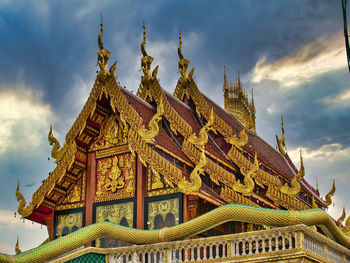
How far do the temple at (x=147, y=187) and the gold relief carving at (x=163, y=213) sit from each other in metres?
0.02

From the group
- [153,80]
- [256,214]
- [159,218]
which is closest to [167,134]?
[153,80]

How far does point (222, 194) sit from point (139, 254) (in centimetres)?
270

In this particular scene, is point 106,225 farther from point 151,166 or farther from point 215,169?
point 215,169

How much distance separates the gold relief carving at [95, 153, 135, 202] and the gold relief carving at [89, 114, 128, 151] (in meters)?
0.34

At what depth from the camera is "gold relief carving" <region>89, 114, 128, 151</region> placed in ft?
51.5

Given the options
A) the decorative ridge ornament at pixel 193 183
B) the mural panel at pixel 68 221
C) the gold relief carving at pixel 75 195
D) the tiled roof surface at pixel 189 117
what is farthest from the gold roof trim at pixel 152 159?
the tiled roof surface at pixel 189 117

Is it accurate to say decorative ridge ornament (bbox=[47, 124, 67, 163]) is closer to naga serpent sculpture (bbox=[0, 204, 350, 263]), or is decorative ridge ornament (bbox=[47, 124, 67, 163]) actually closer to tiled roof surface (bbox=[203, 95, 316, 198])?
naga serpent sculpture (bbox=[0, 204, 350, 263])

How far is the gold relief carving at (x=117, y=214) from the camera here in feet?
48.8

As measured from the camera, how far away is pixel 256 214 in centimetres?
1217

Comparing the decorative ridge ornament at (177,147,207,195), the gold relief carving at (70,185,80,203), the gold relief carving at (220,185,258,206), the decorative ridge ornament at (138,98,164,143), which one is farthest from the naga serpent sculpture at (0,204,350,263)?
the gold relief carving at (70,185,80,203)

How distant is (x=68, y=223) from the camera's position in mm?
15781

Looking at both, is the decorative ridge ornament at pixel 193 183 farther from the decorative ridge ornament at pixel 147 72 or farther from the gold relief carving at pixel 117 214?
the decorative ridge ornament at pixel 147 72

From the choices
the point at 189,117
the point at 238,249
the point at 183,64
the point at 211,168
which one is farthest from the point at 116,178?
the point at 238,249

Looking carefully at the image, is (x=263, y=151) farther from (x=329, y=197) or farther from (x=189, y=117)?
(x=189, y=117)
